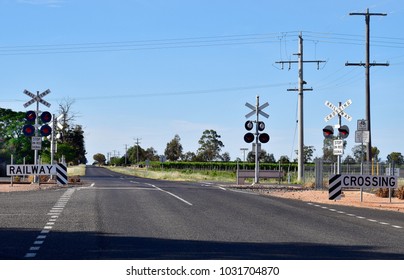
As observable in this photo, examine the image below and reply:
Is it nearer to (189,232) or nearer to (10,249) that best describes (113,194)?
(189,232)

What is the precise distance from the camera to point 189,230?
59.3 feet

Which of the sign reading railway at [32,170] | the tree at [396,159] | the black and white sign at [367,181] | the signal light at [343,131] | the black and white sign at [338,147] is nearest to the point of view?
the black and white sign at [367,181]

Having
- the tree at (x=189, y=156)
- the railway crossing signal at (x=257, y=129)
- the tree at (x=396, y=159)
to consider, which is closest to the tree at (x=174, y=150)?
the tree at (x=189, y=156)

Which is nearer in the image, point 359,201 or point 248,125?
point 359,201

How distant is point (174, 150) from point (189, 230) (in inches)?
6291

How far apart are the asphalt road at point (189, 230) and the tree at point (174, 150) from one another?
148m

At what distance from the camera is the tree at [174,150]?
177 m

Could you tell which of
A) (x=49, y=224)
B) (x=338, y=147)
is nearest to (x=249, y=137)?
(x=338, y=147)

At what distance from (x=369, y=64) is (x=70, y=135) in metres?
74.3

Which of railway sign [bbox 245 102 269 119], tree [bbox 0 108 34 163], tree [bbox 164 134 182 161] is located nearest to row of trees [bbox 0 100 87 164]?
tree [bbox 0 108 34 163]

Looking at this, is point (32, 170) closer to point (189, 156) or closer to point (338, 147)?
point (338, 147)

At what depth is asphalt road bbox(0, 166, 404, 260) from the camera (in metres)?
14.0

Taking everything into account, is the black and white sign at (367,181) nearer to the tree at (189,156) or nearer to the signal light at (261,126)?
the signal light at (261,126)
